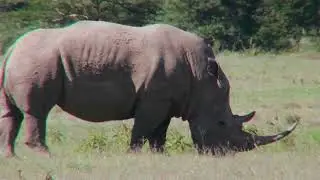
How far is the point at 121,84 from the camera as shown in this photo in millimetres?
13961

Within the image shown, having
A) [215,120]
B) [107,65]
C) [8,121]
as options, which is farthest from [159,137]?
[8,121]

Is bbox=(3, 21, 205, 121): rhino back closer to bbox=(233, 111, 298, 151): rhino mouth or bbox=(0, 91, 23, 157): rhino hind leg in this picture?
bbox=(0, 91, 23, 157): rhino hind leg

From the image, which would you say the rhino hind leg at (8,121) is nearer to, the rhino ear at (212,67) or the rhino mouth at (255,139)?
the rhino ear at (212,67)

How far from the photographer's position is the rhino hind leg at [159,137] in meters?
14.5

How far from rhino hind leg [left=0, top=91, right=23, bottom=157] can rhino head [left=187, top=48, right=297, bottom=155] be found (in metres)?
2.39

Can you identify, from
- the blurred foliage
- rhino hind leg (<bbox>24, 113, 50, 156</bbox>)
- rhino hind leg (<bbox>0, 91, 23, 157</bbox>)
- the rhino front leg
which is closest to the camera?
rhino hind leg (<bbox>24, 113, 50, 156</bbox>)

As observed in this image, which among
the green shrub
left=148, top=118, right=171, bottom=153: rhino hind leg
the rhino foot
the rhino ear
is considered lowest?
the green shrub

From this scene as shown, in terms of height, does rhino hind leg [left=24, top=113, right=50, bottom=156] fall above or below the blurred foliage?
above

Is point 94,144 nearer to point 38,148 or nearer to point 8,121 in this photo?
point 8,121

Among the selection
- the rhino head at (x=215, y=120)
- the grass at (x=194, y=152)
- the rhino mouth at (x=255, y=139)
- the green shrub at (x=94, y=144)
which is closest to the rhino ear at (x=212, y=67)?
the rhino head at (x=215, y=120)

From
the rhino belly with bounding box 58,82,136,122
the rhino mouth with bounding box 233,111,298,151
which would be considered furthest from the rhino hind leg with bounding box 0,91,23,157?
the rhino mouth with bounding box 233,111,298,151

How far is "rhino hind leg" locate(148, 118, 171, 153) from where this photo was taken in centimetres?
1448

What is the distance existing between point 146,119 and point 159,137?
2.19 ft

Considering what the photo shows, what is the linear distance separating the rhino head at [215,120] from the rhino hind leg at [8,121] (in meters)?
2.39
